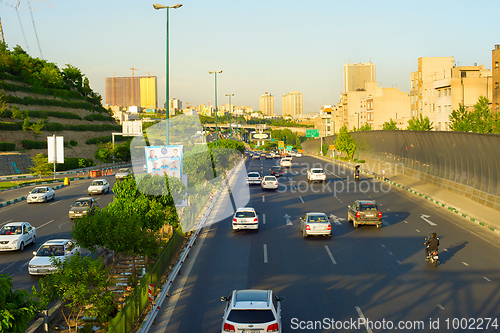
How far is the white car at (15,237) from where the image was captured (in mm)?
22000

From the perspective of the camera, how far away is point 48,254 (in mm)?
18625

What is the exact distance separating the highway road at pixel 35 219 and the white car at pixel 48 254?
1.22 feet

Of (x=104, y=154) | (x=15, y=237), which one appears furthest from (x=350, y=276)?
(x=104, y=154)

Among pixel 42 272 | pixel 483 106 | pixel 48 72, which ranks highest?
pixel 48 72

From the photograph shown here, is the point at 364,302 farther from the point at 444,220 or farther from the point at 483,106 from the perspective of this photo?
the point at 483,106

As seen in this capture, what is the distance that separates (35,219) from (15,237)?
935cm

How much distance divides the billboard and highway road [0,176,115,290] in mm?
6201

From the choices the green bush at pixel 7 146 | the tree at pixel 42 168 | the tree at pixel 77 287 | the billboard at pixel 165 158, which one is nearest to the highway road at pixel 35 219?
the tree at pixel 77 287

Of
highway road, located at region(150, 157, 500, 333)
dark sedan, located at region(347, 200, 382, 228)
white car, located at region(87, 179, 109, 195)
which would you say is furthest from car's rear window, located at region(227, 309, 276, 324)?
white car, located at region(87, 179, 109, 195)

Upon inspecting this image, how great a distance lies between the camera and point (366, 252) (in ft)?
66.0

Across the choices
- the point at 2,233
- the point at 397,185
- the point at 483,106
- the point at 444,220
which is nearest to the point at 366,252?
the point at 444,220

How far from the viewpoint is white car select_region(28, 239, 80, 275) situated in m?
17.5

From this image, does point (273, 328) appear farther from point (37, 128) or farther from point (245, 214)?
point (37, 128)

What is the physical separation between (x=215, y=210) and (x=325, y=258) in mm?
14265
